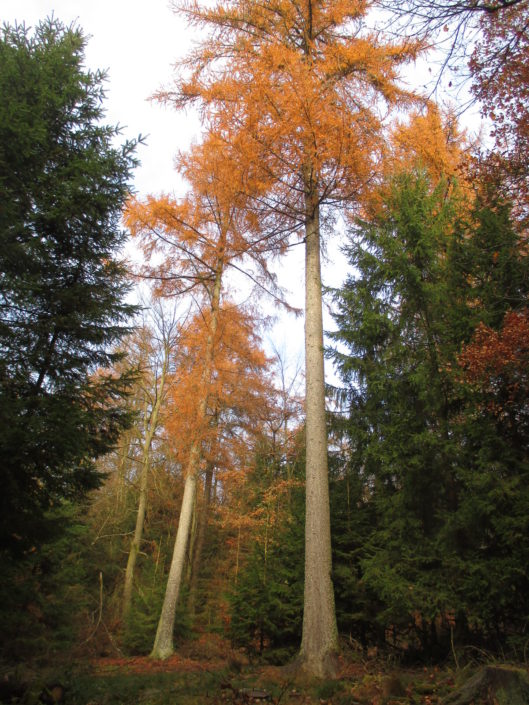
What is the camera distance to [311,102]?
6875 millimetres

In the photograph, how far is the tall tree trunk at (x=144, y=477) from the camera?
46.5ft

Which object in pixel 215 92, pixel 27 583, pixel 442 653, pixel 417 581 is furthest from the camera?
pixel 215 92

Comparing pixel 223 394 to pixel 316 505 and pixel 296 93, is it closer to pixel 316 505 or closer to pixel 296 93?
pixel 316 505

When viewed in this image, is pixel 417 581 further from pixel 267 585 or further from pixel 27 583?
pixel 27 583

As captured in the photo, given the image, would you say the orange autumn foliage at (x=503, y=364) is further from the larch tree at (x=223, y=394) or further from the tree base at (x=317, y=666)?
the larch tree at (x=223, y=394)

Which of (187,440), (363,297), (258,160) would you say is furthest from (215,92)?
→ (187,440)

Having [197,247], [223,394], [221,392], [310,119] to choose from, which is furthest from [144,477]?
[310,119]

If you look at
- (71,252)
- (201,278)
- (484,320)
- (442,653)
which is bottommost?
(442,653)

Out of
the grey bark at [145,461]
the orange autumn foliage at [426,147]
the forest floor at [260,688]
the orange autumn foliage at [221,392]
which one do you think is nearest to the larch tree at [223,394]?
the orange autumn foliage at [221,392]

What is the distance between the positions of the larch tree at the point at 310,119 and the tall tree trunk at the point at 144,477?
8.85 metres

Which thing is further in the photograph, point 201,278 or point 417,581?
point 201,278

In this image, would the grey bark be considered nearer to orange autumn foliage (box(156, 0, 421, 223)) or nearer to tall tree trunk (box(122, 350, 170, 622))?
tall tree trunk (box(122, 350, 170, 622))

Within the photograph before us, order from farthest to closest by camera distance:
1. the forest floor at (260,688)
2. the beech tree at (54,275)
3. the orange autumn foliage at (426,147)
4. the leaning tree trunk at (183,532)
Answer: the leaning tree trunk at (183,532) < the orange autumn foliage at (426,147) < the beech tree at (54,275) < the forest floor at (260,688)

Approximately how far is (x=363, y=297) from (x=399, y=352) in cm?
172
